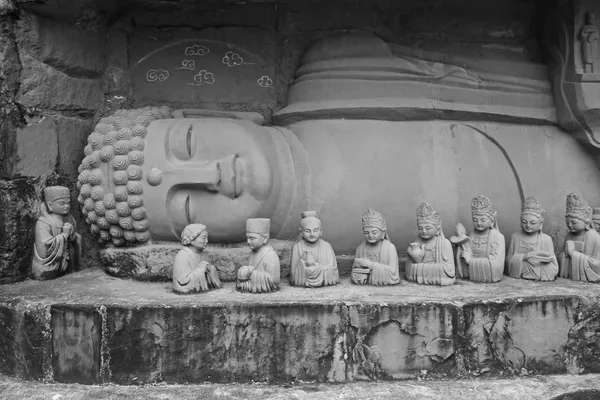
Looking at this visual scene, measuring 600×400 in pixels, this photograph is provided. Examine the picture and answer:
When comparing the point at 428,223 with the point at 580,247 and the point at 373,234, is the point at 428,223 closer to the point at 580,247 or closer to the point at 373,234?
the point at 373,234

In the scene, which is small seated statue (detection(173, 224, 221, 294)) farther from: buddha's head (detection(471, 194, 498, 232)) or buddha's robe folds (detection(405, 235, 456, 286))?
buddha's head (detection(471, 194, 498, 232))

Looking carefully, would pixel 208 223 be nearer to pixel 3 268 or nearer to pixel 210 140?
pixel 210 140

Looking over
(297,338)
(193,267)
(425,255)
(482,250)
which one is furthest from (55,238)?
(482,250)

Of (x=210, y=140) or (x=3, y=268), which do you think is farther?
(x=210, y=140)

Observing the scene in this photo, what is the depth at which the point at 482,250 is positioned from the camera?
4.22 m

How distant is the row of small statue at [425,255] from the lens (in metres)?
3.97

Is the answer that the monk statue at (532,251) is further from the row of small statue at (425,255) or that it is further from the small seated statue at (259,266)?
the small seated statue at (259,266)

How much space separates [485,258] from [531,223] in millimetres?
422

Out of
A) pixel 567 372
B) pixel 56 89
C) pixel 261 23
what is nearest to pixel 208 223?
pixel 56 89

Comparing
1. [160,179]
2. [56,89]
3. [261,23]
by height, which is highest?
[261,23]

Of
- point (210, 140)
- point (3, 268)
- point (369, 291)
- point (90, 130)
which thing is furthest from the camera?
point (90, 130)

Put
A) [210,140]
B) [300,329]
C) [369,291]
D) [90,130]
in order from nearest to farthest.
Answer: [300,329], [369,291], [210,140], [90,130]

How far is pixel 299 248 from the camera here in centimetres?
411

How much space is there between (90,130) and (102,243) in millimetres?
1009
